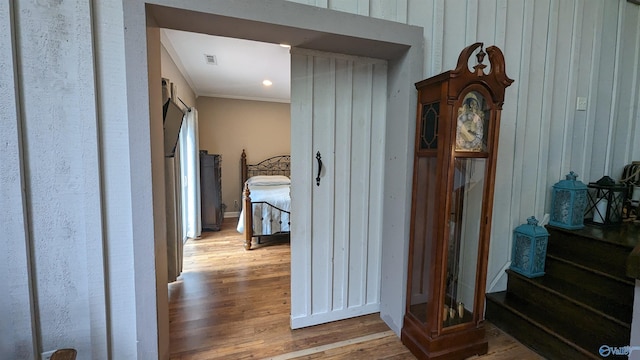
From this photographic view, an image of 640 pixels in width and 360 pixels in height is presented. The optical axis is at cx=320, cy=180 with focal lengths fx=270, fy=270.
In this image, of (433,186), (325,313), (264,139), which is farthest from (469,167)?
(264,139)

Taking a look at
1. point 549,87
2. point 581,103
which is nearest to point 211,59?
point 549,87

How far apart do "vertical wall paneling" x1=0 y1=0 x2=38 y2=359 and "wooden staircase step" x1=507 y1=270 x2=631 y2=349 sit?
295 centimetres

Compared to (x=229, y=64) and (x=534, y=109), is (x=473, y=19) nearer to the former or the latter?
(x=534, y=109)

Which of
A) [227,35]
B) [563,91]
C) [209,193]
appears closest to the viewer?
[227,35]

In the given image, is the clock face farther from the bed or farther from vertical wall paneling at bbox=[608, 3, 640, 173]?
the bed

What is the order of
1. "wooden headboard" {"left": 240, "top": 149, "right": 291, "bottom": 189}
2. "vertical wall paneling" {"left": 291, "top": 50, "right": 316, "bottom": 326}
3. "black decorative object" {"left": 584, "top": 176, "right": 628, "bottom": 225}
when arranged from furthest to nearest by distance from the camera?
1. "wooden headboard" {"left": 240, "top": 149, "right": 291, "bottom": 189}
2. "black decorative object" {"left": 584, "top": 176, "right": 628, "bottom": 225}
3. "vertical wall paneling" {"left": 291, "top": 50, "right": 316, "bottom": 326}

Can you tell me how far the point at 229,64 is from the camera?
366 cm

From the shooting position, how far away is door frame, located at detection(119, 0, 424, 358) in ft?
4.32

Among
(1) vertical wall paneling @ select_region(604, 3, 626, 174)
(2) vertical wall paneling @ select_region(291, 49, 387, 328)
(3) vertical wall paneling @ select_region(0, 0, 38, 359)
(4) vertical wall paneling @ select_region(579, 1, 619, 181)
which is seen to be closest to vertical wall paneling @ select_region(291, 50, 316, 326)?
(2) vertical wall paneling @ select_region(291, 49, 387, 328)

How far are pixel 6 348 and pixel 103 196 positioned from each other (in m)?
0.79

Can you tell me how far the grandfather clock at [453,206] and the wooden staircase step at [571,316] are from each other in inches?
21.0

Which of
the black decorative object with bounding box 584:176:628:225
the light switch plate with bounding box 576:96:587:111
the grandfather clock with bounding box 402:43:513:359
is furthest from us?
the light switch plate with bounding box 576:96:587:111

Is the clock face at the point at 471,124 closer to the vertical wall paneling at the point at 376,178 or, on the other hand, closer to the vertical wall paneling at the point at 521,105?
the vertical wall paneling at the point at 376,178

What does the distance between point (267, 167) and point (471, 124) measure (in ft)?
15.9
